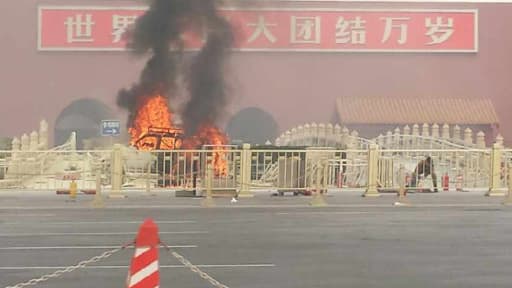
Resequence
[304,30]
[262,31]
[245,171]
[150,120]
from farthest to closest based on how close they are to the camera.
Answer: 1. [304,30]
2. [262,31]
3. [150,120]
4. [245,171]

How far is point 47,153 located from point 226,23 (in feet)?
33.0

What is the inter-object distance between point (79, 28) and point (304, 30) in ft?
30.9

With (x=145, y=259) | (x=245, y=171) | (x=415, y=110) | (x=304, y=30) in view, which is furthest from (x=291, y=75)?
(x=145, y=259)

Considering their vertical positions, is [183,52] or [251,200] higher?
[183,52]

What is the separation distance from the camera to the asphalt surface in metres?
7.82

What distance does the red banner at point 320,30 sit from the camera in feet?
119

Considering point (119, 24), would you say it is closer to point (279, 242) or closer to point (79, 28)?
point (79, 28)

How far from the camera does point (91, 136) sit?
3541 centimetres

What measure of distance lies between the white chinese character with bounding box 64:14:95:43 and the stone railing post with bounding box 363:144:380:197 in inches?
792

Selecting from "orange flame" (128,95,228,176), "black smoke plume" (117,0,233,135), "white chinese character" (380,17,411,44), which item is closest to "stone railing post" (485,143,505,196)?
"orange flame" (128,95,228,176)

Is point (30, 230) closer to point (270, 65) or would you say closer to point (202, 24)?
point (202, 24)

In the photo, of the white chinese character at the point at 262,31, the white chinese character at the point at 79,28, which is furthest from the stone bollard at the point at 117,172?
the white chinese character at the point at 79,28


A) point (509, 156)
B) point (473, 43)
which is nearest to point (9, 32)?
point (473, 43)

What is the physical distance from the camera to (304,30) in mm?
36688
